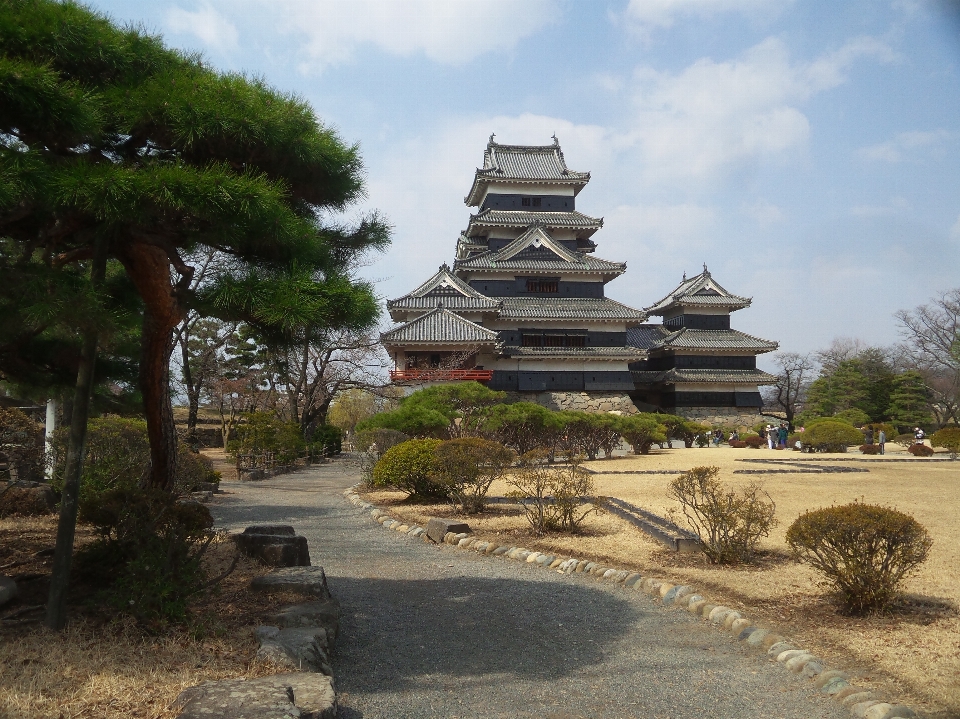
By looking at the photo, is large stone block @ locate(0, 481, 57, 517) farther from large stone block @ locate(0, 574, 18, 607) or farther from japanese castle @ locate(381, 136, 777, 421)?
japanese castle @ locate(381, 136, 777, 421)

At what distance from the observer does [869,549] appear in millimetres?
5520

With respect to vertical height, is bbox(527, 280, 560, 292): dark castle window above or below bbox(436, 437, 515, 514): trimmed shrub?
above

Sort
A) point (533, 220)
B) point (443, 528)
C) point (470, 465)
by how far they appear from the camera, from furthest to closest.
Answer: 1. point (533, 220)
2. point (470, 465)
3. point (443, 528)

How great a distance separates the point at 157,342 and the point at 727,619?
200 inches

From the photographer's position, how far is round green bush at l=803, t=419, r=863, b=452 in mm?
28594

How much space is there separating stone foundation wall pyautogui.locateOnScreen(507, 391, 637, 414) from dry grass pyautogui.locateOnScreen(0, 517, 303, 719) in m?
29.2

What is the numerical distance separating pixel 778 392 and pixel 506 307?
2924 cm

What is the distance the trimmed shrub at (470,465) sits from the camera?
1138 centimetres

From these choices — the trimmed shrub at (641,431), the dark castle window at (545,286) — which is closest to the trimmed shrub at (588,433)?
the trimmed shrub at (641,431)

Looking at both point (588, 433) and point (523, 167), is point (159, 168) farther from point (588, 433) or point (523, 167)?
point (523, 167)

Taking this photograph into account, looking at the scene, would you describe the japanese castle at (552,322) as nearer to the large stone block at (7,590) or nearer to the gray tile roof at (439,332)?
the gray tile roof at (439,332)

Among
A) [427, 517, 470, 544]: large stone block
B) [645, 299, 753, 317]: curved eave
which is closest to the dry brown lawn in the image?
[427, 517, 470, 544]: large stone block

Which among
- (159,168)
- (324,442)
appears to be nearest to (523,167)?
(324,442)

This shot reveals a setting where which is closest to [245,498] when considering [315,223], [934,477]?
[315,223]
